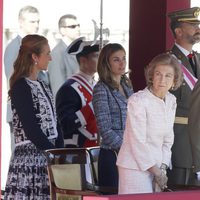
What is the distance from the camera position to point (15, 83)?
634 centimetres

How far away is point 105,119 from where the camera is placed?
6.36 m

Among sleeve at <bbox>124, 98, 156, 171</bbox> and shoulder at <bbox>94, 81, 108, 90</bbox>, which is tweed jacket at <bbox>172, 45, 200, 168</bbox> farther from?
sleeve at <bbox>124, 98, 156, 171</bbox>

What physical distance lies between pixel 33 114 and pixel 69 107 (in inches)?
49.3

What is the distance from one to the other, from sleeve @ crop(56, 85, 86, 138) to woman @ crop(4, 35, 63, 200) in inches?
40.4

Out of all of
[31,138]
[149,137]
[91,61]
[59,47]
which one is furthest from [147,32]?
[149,137]

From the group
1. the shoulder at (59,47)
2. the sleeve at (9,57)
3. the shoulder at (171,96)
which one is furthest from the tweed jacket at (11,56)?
the shoulder at (171,96)

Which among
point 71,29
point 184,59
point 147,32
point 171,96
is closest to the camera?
point 171,96

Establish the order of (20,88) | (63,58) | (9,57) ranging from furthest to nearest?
(63,58) < (9,57) < (20,88)

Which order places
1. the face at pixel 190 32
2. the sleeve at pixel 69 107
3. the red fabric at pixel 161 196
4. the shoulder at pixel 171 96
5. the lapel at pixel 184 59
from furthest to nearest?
the sleeve at pixel 69 107, the face at pixel 190 32, the lapel at pixel 184 59, the shoulder at pixel 171 96, the red fabric at pixel 161 196

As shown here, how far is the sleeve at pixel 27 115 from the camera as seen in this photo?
625 centimetres

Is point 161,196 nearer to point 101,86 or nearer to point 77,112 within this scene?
point 101,86

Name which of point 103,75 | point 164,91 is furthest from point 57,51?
point 164,91

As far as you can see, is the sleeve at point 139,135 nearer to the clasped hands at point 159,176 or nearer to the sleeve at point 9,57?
the clasped hands at point 159,176

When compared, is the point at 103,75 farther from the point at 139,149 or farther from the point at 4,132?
the point at 4,132
